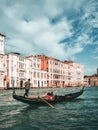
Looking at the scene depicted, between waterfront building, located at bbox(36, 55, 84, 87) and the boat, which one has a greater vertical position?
waterfront building, located at bbox(36, 55, 84, 87)

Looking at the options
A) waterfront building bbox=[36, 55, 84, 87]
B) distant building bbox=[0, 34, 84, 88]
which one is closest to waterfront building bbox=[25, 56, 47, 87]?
distant building bbox=[0, 34, 84, 88]

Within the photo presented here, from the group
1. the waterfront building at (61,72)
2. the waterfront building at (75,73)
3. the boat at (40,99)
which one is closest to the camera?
the boat at (40,99)

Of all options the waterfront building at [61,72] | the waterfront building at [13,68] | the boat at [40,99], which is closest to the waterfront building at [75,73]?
the waterfront building at [61,72]

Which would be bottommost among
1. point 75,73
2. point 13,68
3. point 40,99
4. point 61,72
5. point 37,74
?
point 40,99

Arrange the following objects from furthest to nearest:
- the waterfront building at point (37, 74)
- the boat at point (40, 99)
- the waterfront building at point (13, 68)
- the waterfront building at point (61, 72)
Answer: the waterfront building at point (61, 72), the waterfront building at point (37, 74), the waterfront building at point (13, 68), the boat at point (40, 99)

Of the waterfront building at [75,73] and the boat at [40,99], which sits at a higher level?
the waterfront building at [75,73]

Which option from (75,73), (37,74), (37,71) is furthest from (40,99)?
(75,73)

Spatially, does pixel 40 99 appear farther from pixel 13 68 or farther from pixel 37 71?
pixel 37 71

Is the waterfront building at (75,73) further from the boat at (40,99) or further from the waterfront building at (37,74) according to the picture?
the boat at (40,99)

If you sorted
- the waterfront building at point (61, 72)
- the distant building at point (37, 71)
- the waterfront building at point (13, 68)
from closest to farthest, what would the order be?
the distant building at point (37, 71)
the waterfront building at point (13, 68)
the waterfront building at point (61, 72)

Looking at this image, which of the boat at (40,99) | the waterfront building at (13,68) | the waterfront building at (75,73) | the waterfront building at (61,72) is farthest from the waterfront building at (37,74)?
the boat at (40,99)

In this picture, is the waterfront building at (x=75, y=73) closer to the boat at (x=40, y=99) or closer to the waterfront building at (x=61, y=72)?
the waterfront building at (x=61, y=72)

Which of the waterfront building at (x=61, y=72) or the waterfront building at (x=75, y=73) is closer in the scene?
the waterfront building at (x=61, y=72)

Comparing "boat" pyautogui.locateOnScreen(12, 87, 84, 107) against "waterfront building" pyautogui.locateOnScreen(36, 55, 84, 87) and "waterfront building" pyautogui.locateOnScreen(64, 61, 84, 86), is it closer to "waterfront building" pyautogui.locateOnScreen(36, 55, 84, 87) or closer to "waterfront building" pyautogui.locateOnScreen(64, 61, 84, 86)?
"waterfront building" pyautogui.locateOnScreen(36, 55, 84, 87)
